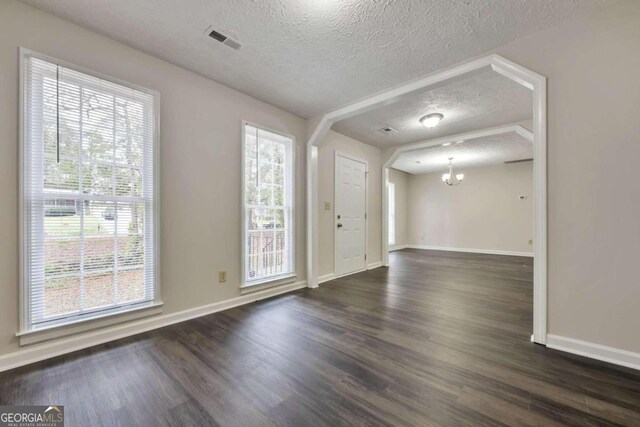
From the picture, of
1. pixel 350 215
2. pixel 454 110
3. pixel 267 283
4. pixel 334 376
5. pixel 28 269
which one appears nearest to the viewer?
pixel 334 376

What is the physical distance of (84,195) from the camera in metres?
2.04

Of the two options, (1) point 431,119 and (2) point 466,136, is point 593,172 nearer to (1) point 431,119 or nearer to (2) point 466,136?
(1) point 431,119

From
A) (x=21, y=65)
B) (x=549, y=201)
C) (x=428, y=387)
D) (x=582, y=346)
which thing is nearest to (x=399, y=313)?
(x=428, y=387)

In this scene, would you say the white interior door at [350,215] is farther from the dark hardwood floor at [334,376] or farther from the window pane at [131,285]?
the window pane at [131,285]

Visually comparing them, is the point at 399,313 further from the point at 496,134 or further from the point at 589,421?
the point at 496,134

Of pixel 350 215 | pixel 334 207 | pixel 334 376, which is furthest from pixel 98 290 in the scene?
pixel 350 215

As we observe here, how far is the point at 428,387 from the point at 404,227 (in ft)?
24.9

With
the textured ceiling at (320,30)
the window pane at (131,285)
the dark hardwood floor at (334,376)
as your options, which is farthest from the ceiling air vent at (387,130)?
the window pane at (131,285)

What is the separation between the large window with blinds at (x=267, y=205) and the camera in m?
3.17

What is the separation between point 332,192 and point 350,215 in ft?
2.14

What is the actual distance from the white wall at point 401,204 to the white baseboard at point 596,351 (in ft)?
20.1

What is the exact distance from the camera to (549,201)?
2043mm

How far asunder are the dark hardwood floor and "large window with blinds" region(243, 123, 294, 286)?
0.76m

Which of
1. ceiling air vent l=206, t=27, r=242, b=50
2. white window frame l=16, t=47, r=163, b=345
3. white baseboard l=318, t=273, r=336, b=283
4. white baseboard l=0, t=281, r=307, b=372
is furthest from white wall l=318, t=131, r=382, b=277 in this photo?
white window frame l=16, t=47, r=163, b=345
